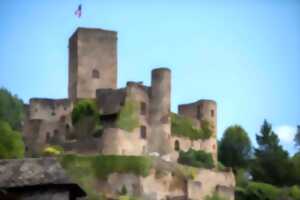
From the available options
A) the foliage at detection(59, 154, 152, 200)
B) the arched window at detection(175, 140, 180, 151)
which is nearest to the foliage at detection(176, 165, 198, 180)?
the foliage at detection(59, 154, 152, 200)

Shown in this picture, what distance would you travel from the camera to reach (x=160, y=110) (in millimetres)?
59312

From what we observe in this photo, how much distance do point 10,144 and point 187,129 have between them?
13682 millimetres

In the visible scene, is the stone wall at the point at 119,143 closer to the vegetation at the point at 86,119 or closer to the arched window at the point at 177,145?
the vegetation at the point at 86,119

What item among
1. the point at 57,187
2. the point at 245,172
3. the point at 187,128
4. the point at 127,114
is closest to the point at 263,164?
the point at 245,172

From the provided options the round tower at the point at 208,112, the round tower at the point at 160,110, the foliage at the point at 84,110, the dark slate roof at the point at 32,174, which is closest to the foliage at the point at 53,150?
the foliage at the point at 84,110

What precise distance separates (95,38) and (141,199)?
14.9 meters

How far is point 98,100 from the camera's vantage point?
60.6m

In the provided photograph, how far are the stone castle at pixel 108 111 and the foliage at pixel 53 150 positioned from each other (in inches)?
19.1

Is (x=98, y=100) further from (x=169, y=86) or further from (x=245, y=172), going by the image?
(x=245, y=172)

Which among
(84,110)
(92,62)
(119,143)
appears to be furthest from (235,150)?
(119,143)

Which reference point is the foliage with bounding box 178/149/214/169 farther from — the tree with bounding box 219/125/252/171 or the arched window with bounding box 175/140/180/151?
the tree with bounding box 219/125/252/171

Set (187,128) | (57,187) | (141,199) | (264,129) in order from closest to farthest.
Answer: (57,187), (141,199), (187,128), (264,129)

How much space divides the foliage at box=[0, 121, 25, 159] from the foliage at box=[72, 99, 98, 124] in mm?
5941

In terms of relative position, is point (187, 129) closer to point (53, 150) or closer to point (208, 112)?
point (208, 112)
